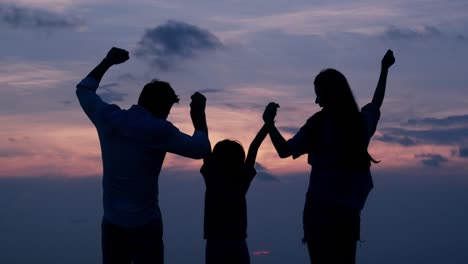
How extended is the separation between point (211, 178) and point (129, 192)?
4.89 feet

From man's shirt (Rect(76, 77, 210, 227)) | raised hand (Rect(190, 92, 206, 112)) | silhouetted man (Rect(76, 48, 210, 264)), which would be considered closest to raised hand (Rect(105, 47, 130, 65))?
silhouetted man (Rect(76, 48, 210, 264))

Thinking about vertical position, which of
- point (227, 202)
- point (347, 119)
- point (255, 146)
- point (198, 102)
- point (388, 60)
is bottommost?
point (227, 202)

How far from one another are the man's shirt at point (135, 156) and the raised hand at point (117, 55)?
1.37 ft

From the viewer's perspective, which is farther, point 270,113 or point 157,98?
point 270,113

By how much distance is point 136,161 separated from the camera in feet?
18.0

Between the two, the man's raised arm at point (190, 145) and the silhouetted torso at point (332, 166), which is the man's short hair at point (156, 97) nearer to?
the man's raised arm at point (190, 145)

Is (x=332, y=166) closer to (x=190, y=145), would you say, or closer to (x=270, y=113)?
(x=270, y=113)

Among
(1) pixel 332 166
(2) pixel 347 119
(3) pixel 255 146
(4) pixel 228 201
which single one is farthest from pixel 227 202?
(2) pixel 347 119

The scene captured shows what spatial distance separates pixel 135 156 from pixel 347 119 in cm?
184

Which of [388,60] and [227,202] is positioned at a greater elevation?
[388,60]

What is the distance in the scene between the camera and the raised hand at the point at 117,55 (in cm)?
570

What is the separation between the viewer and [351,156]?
573cm

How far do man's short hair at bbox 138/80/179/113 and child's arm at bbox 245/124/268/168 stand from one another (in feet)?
3.41

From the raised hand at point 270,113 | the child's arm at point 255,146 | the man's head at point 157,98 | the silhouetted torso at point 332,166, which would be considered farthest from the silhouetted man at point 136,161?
the silhouetted torso at point 332,166
